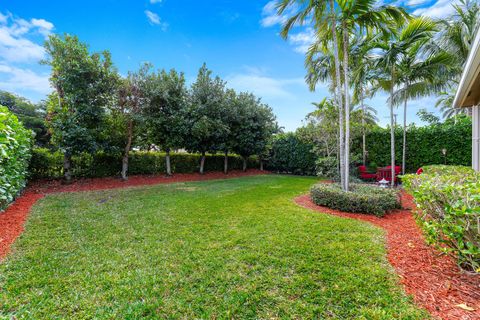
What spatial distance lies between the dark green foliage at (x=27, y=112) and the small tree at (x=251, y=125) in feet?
44.0

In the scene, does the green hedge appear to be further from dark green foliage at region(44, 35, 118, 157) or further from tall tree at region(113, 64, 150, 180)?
dark green foliage at region(44, 35, 118, 157)

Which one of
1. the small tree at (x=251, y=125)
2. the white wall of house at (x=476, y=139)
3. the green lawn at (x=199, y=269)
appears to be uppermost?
the small tree at (x=251, y=125)

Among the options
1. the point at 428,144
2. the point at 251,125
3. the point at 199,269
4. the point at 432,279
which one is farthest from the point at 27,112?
the point at 428,144

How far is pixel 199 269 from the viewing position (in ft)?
8.39

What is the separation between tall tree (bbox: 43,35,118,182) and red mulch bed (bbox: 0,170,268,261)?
0.76 metres

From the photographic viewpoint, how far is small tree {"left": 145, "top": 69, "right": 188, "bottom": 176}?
9188 millimetres

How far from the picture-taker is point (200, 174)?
1222 centimetres

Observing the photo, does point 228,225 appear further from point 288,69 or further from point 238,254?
point 288,69

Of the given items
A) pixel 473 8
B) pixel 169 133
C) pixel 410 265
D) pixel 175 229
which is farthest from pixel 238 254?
pixel 473 8

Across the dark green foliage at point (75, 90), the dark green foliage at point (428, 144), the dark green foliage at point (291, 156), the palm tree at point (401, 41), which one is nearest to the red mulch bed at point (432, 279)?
the palm tree at point (401, 41)

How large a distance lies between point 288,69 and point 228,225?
7.79m

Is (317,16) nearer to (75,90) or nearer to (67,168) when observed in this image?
(75,90)

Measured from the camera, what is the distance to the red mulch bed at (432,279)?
1.88 m

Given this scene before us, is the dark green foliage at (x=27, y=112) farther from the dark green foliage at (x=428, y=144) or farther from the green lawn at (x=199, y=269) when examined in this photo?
the dark green foliage at (x=428, y=144)
